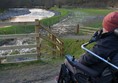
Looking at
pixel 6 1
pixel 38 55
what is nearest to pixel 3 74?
pixel 38 55

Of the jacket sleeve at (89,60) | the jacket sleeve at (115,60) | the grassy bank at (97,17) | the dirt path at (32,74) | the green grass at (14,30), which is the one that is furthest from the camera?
the grassy bank at (97,17)

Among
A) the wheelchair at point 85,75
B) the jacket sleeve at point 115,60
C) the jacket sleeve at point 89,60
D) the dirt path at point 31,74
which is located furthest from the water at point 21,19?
the jacket sleeve at point 115,60

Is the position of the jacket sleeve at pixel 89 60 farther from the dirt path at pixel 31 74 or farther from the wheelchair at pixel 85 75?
the dirt path at pixel 31 74

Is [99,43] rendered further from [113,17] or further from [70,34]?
[70,34]

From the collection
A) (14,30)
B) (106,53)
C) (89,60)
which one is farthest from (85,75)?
(14,30)

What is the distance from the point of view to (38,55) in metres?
9.13

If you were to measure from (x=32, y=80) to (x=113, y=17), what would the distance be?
162 inches

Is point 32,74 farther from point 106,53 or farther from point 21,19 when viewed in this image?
point 21,19

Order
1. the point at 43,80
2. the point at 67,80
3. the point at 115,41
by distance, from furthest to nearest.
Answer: the point at 43,80
the point at 67,80
the point at 115,41

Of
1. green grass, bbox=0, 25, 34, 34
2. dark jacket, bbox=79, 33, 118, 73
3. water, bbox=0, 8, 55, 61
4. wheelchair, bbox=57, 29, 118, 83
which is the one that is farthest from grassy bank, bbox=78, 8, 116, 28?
dark jacket, bbox=79, 33, 118, 73

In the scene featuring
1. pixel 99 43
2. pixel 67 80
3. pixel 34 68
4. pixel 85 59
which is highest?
pixel 99 43

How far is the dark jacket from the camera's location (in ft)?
9.98

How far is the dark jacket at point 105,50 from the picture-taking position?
9.98 feet

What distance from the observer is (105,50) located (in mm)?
3055
